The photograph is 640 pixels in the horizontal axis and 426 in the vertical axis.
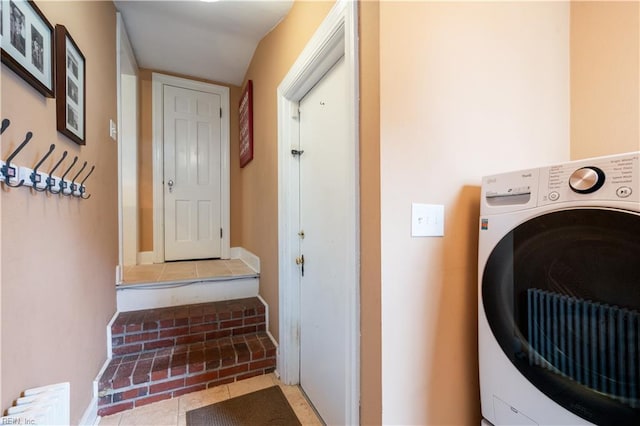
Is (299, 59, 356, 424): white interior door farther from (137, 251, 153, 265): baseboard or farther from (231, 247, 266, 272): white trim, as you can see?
(137, 251, 153, 265): baseboard

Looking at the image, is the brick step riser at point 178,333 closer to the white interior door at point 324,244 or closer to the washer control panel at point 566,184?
the white interior door at point 324,244

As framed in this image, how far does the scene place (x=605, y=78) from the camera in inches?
48.0

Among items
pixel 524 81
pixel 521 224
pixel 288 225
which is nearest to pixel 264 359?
pixel 288 225

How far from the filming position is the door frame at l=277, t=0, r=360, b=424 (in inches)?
40.3

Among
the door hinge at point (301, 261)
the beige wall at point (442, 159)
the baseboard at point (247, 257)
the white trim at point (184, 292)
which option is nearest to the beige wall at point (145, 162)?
the baseboard at point (247, 257)

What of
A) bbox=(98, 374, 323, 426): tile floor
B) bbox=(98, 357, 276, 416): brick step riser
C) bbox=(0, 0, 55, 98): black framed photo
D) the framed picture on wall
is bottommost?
bbox=(98, 374, 323, 426): tile floor

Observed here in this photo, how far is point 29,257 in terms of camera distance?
0.93 metres

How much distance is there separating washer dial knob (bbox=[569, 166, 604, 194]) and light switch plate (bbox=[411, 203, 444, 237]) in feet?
1.20

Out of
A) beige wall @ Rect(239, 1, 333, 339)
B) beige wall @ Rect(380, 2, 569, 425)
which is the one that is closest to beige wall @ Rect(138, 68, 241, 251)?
beige wall @ Rect(239, 1, 333, 339)

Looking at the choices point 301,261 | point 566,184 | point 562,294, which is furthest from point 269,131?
point 562,294

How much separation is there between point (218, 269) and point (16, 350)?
1.93 metres

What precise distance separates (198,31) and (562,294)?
296cm

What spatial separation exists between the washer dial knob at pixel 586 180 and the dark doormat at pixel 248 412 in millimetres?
1676

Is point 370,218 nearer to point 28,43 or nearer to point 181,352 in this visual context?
point 28,43
